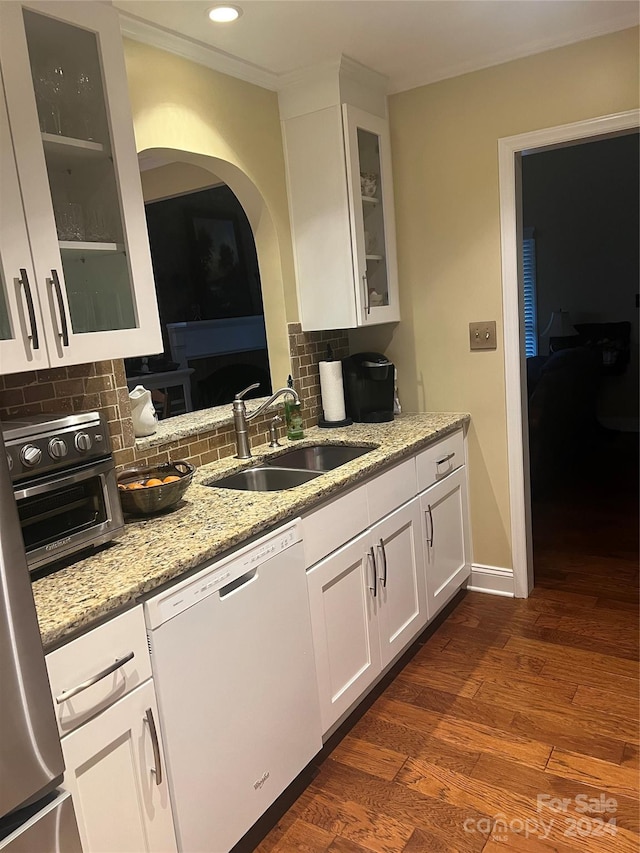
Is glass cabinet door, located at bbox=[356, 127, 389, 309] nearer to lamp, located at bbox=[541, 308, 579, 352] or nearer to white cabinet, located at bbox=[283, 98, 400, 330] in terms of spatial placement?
white cabinet, located at bbox=[283, 98, 400, 330]

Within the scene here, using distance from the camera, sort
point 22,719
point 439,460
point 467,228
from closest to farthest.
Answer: point 22,719
point 439,460
point 467,228

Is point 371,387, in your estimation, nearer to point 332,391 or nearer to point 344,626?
point 332,391

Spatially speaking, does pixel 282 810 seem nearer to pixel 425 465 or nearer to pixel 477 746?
pixel 477 746

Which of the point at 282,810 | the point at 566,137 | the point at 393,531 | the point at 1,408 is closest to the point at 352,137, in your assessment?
the point at 566,137

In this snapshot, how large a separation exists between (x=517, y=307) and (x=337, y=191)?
95cm

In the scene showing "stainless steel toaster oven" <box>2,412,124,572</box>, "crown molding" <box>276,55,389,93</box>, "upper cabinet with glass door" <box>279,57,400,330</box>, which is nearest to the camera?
"stainless steel toaster oven" <box>2,412,124,572</box>

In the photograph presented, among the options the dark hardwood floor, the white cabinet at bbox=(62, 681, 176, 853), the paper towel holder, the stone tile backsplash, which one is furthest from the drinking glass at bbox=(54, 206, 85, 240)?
the dark hardwood floor

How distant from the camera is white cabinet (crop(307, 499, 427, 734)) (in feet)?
6.75

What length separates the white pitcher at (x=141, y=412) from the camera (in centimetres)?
223

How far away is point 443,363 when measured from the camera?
3123 mm

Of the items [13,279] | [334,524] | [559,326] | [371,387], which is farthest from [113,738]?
[559,326]

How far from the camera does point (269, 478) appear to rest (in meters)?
2.49

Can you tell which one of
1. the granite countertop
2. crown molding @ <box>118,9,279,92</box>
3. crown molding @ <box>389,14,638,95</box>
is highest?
crown molding @ <box>389,14,638,95</box>

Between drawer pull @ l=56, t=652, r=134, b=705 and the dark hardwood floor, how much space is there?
0.85 metres
